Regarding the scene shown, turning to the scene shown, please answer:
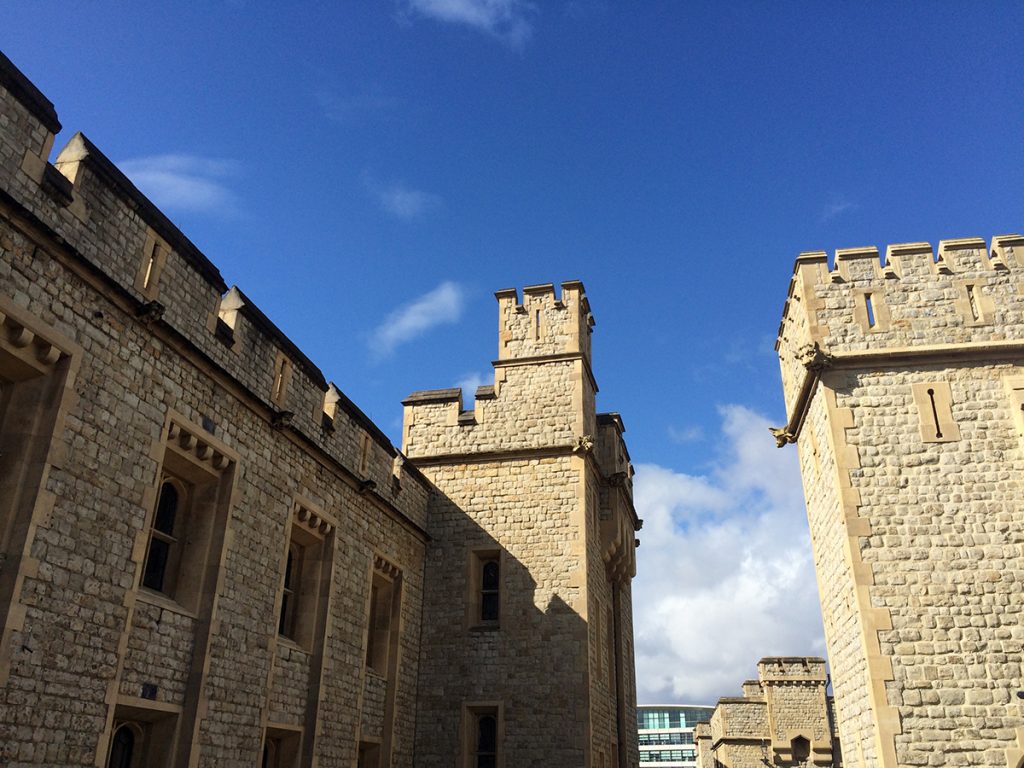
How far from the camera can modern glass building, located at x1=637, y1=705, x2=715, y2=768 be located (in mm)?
101375

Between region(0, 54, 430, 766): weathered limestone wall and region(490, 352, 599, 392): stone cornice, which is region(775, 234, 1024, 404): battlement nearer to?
region(490, 352, 599, 392): stone cornice

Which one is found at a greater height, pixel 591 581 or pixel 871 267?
pixel 871 267

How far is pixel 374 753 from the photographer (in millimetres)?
13328

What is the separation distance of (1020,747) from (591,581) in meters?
7.17

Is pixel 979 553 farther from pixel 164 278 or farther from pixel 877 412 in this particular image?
pixel 164 278

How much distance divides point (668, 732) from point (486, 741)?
102 metres

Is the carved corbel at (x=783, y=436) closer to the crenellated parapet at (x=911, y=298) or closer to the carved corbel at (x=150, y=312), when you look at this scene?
the crenellated parapet at (x=911, y=298)

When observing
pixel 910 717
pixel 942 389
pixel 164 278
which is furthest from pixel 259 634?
pixel 942 389

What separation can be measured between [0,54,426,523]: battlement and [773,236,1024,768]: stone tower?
8178 mm

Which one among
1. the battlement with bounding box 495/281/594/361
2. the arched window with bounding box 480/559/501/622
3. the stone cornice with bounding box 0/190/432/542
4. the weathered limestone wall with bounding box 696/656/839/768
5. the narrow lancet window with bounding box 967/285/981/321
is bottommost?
the weathered limestone wall with bounding box 696/656/839/768

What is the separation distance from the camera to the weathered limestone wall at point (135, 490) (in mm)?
7109

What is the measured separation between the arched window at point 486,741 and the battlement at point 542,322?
7087 millimetres

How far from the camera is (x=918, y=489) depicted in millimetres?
12469

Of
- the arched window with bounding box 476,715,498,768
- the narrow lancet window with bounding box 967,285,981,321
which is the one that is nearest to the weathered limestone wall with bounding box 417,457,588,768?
the arched window with bounding box 476,715,498,768
